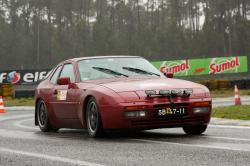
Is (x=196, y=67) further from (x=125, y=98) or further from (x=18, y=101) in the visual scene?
(x=125, y=98)

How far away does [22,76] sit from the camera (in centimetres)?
4456

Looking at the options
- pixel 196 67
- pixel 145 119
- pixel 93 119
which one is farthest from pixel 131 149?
pixel 196 67

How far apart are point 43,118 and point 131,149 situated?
15.1 feet

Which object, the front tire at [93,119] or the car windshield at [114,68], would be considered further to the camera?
the car windshield at [114,68]

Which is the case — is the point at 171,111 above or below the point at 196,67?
above

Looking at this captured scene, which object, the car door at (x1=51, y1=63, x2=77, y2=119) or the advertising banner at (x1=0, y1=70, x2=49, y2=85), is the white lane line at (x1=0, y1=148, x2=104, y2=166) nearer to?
the car door at (x1=51, y1=63, x2=77, y2=119)

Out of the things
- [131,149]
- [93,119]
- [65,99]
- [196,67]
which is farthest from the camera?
[196,67]

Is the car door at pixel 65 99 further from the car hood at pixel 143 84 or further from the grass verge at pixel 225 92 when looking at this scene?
the grass verge at pixel 225 92

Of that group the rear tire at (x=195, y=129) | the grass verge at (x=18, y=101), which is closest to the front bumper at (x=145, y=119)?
the rear tire at (x=195, y=129)

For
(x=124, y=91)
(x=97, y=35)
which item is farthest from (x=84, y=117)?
(x=97, y=35)

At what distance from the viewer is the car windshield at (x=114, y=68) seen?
10.7 m

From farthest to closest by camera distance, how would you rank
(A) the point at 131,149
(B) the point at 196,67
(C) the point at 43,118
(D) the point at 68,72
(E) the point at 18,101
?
(B) the point at 196,67 < (E) the point at 18,101 < (C) the point at 43,118 < (D) the point at 68,72 < (A) the point at 131,149

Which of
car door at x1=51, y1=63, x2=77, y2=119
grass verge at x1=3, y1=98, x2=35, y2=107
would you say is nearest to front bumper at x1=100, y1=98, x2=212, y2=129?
car door at x1=51, y1=63, x2=77, y2=119

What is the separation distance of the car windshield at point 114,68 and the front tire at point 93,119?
742 mm
